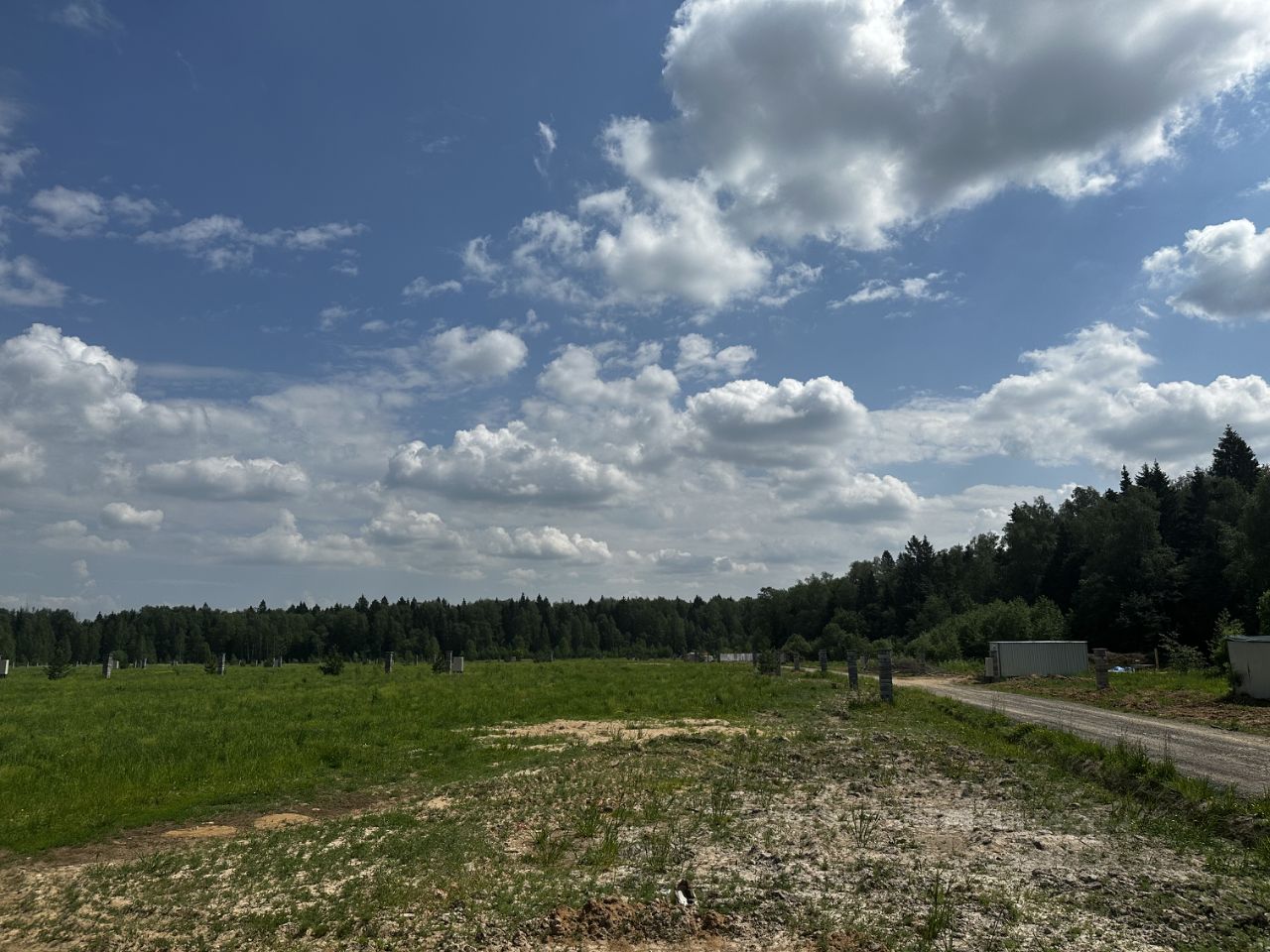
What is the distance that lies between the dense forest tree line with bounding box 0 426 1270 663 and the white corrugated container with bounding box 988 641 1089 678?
10.6 metres

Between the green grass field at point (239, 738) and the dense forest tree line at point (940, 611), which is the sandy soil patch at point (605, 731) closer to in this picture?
the green grass field at point (239, 738)

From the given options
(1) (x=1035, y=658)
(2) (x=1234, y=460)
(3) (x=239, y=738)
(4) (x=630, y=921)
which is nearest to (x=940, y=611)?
(2) (x=1234, y=460)

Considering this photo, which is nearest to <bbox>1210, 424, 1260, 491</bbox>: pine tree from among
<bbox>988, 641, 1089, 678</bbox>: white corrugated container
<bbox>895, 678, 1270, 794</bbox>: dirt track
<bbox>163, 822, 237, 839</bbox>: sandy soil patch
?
<bbox>988, 641, 1089, 678</bbox>: white corrugated container

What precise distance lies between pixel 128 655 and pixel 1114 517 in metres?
151

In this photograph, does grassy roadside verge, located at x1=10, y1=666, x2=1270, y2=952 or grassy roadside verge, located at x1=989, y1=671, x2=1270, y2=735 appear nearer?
grassy roadside verge, located at x1=10, y1=666, x2=1270, y2=952

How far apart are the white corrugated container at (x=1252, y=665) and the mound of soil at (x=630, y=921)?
28.8 metres

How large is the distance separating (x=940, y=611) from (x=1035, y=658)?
228ft

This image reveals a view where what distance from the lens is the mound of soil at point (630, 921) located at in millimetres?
8203

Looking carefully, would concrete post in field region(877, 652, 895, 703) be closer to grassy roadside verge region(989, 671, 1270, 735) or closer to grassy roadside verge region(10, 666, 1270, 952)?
grassy roadside verge region(989, 671, 1270, 735)

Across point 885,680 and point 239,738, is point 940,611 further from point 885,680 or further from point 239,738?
point 239,738

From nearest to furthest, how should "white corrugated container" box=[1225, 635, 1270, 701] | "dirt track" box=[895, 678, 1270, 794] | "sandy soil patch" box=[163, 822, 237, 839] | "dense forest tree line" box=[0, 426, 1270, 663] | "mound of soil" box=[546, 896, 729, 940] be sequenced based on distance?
"mound of soil" box=[546, 896, 729, 940] < "sandy soil patch" box=[163, 822, 237, 839] < "dirt track" box=[895, 678, 1270, 794] < "white corrugated container" box=[1225, 635, 1270, 701] < "dense forest tree line" box=[0, 426, 1270, 663]

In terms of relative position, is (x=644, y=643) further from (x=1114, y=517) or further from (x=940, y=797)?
(x=940, y=797)

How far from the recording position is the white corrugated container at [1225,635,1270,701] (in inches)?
1121

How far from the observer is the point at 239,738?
20172mm
